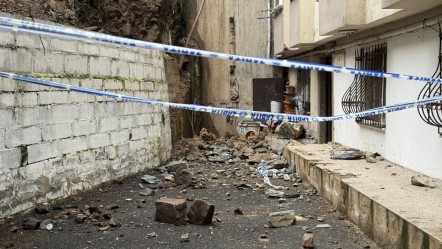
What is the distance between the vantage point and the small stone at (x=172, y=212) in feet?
19.9

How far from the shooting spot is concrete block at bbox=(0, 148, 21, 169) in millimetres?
5749

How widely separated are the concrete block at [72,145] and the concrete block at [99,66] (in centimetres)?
121

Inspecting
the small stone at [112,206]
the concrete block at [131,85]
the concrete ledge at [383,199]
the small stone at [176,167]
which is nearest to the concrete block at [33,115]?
the small stone at [112,206]

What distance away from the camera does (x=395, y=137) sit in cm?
772

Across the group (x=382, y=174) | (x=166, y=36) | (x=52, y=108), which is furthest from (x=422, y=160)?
(x=166, y=36)

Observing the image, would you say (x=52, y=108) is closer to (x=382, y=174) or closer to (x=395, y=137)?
(x=382, y=174)

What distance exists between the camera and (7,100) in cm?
588

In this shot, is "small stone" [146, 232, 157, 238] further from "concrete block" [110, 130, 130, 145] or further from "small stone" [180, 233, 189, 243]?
"concrete block" [110, 130, 130, 145]

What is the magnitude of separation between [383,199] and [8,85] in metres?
4.55

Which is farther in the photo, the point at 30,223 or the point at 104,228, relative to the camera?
the point at 104,228

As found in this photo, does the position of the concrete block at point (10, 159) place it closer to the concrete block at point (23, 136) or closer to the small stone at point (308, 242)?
the concrete block at point (23, 136)

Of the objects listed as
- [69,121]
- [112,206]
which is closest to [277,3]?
[69,121]

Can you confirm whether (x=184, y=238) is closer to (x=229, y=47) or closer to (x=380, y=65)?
(x=380, y=65)

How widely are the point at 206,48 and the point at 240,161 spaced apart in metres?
6.39
